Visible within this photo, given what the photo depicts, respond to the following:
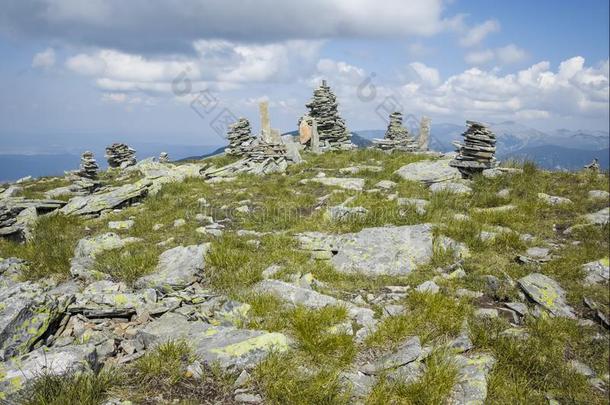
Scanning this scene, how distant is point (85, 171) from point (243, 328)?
25.3 m

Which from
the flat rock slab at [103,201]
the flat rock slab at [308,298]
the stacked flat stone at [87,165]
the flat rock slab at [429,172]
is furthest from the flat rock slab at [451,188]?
the stacked flat stone at [87,165]

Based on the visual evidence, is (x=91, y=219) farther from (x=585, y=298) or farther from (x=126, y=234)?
(x=585, y=298)

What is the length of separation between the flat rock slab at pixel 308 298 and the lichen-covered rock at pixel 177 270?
1.55 metres

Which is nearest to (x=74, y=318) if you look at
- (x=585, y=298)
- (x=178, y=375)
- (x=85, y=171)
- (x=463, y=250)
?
(x=178, y=375)

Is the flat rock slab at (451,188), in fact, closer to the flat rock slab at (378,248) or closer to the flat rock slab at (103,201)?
the flat rock slab at (378,248)

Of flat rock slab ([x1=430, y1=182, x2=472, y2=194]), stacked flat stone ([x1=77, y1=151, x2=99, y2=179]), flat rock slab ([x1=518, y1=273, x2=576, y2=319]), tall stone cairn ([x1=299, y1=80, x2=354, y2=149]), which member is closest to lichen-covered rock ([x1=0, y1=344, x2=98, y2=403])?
flat rock slab ([x1=518, y1=273, x2=576, y2=319])

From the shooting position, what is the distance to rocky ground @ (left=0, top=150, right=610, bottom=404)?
4730mm

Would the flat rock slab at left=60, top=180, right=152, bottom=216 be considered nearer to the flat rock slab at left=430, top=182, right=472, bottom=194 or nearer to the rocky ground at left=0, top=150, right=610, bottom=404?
the rocky ground at left=0, top=150, right=610, bottom=404

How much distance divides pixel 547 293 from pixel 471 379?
3.33m

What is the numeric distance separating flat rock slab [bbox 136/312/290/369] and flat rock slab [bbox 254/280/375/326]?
1.36 meters

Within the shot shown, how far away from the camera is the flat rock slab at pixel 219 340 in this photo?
5.04 m

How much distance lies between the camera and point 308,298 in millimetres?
6922

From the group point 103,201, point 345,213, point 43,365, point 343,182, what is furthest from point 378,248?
point 103,201

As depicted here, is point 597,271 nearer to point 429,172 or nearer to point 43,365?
point 429,172
